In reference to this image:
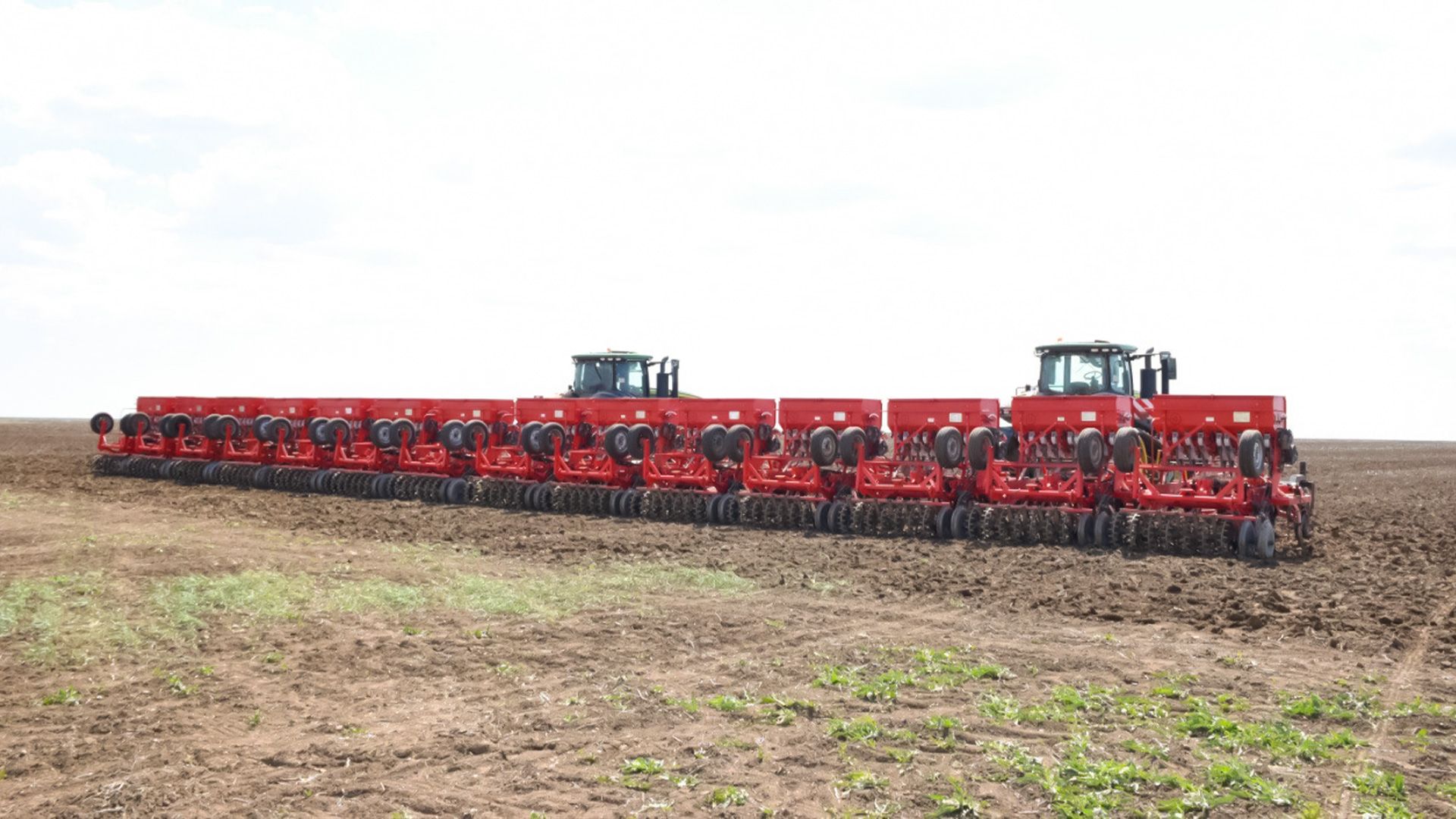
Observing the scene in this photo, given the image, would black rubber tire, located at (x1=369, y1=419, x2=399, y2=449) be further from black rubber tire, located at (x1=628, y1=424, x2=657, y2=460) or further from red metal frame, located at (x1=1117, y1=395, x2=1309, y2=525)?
red metal frame, located at (x1=1117, y1=395, x2=1309, y2=525)

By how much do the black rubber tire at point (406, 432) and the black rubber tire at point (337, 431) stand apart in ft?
6.40

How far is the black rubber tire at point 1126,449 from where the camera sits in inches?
614

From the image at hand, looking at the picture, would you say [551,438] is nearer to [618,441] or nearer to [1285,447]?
[618,441]

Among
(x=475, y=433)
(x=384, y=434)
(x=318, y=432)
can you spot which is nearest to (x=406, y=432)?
(x=384, y=434)

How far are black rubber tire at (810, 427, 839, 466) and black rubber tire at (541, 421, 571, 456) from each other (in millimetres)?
6037

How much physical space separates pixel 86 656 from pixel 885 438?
1362 cm

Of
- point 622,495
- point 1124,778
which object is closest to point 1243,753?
point 1124,778

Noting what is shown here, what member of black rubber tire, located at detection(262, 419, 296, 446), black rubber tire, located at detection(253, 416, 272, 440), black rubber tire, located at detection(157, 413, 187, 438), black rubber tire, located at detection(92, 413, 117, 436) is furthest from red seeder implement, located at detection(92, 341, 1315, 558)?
black rubber tire, located at detection(92, 413, 117, 436)

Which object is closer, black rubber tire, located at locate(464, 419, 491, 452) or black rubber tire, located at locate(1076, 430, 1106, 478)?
black rubber tire, located at locate(1076, 430, 1106, 478)

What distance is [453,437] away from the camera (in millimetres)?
24297

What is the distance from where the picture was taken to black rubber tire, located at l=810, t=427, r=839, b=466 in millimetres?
18734

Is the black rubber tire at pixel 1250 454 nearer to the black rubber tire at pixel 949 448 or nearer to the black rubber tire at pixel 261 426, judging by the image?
the black rubber tire at pixel 949 448

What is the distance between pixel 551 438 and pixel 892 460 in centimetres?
754

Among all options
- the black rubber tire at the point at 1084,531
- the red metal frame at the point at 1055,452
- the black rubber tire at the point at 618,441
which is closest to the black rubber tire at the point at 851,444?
the red metal frame at the point at 1055,452
